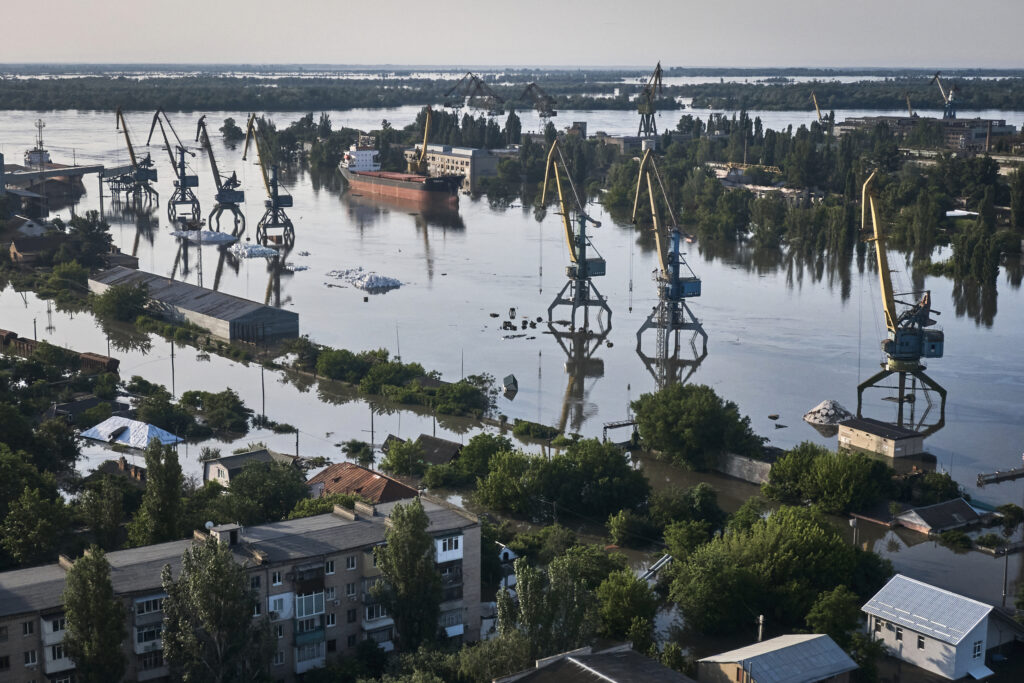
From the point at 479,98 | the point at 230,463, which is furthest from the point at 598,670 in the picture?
the point at 479,98

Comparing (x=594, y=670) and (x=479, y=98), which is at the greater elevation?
(x=479, y=98)

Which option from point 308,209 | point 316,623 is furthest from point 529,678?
point 308,209

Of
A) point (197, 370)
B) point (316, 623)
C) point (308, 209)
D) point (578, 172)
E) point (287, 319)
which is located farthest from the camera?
point (578, 172)

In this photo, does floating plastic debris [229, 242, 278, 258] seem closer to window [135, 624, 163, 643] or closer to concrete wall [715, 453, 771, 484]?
concrete wall [715, 453, 771, 484]

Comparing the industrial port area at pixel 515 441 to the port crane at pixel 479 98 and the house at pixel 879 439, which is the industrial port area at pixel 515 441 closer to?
the house at pixel 879 439

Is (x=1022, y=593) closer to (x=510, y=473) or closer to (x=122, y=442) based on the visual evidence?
(x=510, y=473)

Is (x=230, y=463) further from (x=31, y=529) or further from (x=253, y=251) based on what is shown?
(x=253, y=251)
